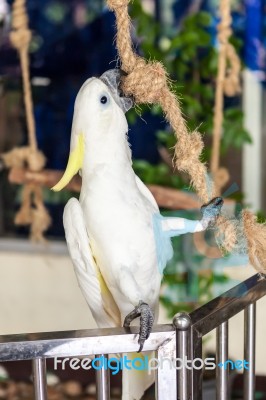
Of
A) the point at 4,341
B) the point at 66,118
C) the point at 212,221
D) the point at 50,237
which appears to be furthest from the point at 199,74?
the point at 4,341

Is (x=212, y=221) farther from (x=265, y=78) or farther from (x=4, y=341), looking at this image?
(x=265, y=78)

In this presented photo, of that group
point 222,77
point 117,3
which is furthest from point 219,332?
point 222,77

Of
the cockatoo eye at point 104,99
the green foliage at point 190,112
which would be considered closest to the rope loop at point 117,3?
the cockatoo eye at point 104,99

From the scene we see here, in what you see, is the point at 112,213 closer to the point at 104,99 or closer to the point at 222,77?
the point at 104,99

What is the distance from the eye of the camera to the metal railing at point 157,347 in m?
0.67

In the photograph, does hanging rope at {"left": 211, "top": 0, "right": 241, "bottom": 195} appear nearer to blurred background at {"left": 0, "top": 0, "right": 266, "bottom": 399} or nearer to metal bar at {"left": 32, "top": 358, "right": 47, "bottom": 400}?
blurred background at {"left": 0, "top": 0, "right": 266, "bottom": 399}

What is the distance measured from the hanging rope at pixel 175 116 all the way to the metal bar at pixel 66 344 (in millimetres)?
193

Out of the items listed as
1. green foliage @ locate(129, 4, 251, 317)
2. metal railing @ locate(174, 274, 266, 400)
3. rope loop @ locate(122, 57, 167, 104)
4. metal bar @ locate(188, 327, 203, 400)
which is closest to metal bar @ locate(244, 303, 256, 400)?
metal railing @ locate(174, 274, 266, 400)

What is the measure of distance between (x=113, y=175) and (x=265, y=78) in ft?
4.94

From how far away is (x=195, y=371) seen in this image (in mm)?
735

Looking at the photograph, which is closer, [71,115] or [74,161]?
[74,161]

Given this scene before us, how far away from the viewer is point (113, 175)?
80cm

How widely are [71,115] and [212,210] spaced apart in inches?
52.5

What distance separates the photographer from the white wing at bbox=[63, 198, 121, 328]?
81cm
